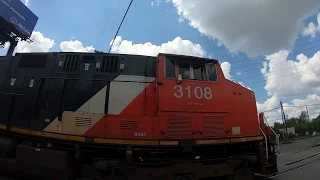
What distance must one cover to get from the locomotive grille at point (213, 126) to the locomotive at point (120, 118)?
0.03 meters

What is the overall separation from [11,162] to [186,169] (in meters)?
4.39

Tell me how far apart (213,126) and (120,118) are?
2479mm

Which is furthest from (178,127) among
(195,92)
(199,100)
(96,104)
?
(96,104)

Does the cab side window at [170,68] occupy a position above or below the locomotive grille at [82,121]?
above

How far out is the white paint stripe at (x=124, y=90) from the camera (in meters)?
6.51

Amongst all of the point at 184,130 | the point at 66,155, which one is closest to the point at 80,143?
the point at 66,155

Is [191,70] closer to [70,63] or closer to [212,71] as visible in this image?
[212,71]

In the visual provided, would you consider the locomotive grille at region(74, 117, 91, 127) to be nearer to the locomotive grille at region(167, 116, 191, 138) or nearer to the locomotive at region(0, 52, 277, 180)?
the locomotive at region(0, 52, 277, 180)

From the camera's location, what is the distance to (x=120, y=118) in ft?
21.2

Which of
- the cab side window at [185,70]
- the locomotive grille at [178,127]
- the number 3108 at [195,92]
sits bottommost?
the locomotive grille at [178,127]

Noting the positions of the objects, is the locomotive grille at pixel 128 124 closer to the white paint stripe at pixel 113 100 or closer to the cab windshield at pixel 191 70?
the white paint stripe at pixel 113 100

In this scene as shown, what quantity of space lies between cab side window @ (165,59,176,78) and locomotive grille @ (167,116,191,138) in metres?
1.11

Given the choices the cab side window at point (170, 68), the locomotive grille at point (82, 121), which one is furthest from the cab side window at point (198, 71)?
the locomotive grille at point (82, 121)

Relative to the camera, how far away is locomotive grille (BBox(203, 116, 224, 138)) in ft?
22.5
